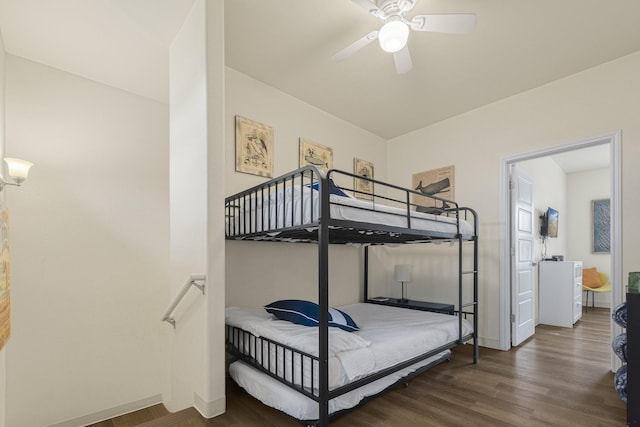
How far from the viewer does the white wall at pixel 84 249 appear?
2.44 metres

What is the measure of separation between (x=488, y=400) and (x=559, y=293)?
316 cm

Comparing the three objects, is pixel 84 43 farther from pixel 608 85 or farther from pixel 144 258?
pixel 608 85

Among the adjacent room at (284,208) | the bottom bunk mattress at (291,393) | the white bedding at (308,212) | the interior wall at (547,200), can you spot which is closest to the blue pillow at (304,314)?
the adjacent room at (284,208)

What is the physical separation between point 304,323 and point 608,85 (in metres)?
3.19

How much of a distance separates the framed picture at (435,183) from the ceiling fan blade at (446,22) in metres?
2.07

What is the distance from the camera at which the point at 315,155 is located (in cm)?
357

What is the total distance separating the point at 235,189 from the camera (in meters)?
2.89

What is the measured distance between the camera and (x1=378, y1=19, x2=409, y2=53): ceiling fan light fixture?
1.89 meters

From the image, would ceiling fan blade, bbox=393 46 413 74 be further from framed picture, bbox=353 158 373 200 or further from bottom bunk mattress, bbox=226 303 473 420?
bottom bunk mattress, bbox=226 303 473 420

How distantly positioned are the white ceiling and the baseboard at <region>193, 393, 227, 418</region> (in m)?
2.47

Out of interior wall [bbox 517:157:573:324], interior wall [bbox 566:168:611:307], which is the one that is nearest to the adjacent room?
interior wall [bbox 517:157:573:324]

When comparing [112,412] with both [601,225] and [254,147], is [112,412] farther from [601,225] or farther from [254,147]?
[601,225]

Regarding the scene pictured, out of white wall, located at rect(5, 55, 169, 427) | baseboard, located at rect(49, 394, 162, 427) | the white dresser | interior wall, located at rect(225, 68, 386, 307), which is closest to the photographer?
white wall, located at rect(5, 55, 169, 427)

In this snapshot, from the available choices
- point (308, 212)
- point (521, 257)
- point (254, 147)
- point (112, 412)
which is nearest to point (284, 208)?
point (308, 212)
